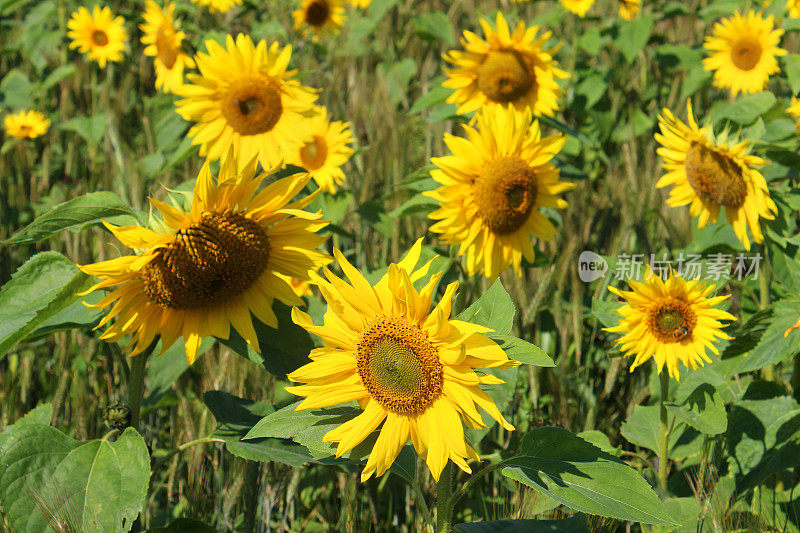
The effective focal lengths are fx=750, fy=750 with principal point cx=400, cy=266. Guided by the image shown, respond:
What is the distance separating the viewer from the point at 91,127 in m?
4.79

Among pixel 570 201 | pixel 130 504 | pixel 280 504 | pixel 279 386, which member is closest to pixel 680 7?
pixel 570 201

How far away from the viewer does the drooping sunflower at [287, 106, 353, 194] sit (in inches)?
132

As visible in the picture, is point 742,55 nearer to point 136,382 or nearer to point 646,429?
point 646,429

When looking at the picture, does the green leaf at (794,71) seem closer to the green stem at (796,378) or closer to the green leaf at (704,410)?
the green stem at (796,378)

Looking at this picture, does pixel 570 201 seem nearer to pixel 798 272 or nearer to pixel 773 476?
pixel 798 272

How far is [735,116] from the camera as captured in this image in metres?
3.05

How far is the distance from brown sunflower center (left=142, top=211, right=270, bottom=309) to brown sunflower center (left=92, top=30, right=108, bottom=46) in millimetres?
4196

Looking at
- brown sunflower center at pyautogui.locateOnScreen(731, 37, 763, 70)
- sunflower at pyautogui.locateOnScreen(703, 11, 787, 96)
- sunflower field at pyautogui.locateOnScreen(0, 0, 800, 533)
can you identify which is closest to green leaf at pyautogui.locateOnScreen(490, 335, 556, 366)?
sunflower field at pyautogui.locateOnScreen(0, 0, 800, 533)

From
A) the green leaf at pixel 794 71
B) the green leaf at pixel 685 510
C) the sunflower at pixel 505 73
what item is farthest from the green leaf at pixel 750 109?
the green leaf at pixel 685 510

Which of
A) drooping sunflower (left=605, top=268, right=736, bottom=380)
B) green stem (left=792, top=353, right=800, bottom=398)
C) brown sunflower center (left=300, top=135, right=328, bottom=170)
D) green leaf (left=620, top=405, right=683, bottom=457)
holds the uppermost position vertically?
brown sunflower center (left=300, top=135, right=328, bottom=170)

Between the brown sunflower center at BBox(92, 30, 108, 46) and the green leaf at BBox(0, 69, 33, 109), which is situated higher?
the brown sunflower center at BBox(92, 30, 108, 46)

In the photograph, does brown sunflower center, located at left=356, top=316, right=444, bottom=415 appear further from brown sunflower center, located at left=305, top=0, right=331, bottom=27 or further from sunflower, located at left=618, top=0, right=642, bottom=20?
brown sunflower center, located at left=305, top=0, right=331, bottom=27

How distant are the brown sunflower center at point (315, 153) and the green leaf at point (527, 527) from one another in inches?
81.7

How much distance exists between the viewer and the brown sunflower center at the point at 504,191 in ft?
7.89
